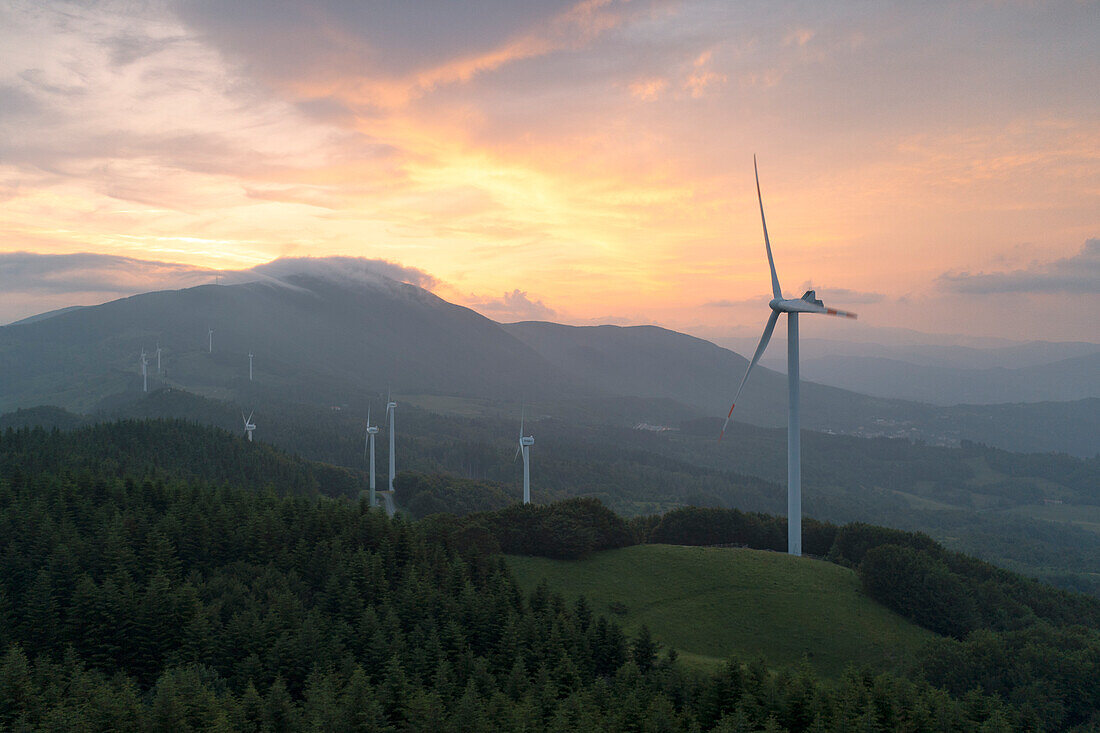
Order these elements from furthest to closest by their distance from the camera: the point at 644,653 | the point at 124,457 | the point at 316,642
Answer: the point at 124,457
the point at 644,653
the point at 316,642

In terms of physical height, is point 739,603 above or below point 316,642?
below

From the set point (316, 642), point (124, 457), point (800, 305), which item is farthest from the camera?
point (124, 457)

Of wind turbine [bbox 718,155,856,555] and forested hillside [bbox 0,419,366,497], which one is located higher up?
wind turbine [bbox 718,155,856,555]

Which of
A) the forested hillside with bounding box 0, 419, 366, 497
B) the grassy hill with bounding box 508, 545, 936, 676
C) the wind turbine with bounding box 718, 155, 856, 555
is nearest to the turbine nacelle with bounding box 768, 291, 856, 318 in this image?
the wind turbine with bounding box 718, 155, 856, 555

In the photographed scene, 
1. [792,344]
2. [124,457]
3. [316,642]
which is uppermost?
[792,344]

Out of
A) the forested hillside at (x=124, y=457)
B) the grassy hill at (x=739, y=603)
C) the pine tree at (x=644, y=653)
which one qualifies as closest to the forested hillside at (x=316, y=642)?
the pine tree at (x=644, y=653)

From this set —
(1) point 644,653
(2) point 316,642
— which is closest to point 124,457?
(2) point 316,642

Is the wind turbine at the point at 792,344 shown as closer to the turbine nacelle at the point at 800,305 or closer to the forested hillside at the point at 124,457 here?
the turbine nacelle at the point at 800,305

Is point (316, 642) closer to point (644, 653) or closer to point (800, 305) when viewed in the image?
point (644, 653)

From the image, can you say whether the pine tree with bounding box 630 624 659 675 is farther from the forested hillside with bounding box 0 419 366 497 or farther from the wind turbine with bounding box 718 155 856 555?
the forested hillside with bounding box 0 419 366 497
